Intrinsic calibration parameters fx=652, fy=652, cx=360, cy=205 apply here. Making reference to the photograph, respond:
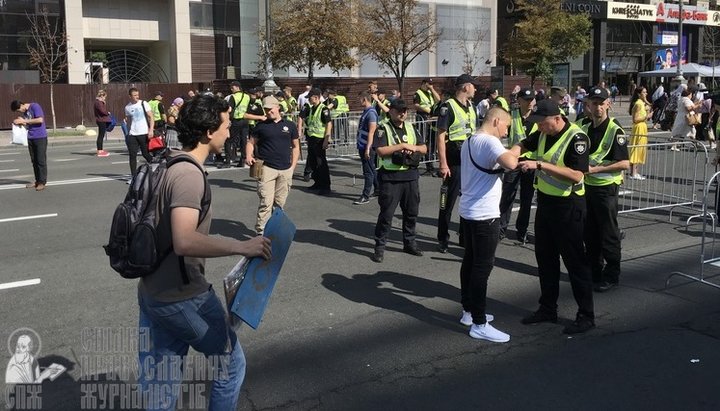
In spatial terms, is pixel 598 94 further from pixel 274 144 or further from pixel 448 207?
pixel 274 144

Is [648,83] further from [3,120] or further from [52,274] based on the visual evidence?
[52,274]

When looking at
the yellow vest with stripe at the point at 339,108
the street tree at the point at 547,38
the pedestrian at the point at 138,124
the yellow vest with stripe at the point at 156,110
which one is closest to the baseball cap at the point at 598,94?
the pedestrian at the point at 138,124

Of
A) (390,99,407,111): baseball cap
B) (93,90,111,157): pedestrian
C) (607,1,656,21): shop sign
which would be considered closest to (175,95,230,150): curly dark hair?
(390,99,407,111): baseball cap

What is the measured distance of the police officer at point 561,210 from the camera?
5176mm

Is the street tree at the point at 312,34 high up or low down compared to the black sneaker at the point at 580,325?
up

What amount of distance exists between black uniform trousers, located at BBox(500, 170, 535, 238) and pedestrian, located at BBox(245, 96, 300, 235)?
274 cm

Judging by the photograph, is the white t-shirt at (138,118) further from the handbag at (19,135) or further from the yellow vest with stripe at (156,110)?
the yellow vest with stripe at (156,110)

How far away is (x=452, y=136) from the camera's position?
8.08m

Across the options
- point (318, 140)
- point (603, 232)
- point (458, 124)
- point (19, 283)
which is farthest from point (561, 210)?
point (318, 140)

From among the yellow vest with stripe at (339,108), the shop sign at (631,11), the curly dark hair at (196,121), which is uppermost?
the shop sign at (631,11)

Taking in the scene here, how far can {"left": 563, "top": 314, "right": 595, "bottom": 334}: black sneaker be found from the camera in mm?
5152

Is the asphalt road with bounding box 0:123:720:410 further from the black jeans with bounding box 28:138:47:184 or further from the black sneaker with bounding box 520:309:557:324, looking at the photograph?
the black jeans with bounding box 28:138:47:184

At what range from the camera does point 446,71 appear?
141 ft

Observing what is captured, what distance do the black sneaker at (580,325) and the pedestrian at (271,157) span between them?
4.14 metres
